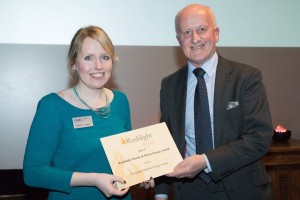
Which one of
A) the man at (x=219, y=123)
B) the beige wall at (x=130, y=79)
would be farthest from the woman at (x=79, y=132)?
the beige wall at (x=130, y=79)

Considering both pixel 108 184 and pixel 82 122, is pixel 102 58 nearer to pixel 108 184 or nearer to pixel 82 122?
pixel 82 122

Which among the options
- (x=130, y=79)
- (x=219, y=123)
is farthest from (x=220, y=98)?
(x=130, y=79)

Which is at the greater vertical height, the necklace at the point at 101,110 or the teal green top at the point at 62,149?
the necklace at the point at 101,110

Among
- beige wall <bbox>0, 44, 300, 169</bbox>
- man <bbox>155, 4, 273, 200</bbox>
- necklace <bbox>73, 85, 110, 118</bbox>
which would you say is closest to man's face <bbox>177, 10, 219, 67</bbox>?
man <bbox>155, 4, 273, 200</bbox>

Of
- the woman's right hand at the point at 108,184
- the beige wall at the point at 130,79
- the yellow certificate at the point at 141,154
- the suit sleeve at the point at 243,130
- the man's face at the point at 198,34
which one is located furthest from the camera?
the beige wall at the point at 130,79

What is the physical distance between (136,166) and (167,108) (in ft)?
1.62

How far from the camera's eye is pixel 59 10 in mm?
2633

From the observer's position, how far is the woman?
4.60 ft

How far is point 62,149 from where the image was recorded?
149 cm

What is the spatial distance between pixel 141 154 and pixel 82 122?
30 centimetres

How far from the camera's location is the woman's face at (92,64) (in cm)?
154

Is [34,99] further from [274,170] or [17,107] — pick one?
[274,170]

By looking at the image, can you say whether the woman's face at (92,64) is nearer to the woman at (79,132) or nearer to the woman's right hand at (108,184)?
the woman at (79,132)

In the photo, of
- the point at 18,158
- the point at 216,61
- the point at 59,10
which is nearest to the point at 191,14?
Answer: the point at 216,61
